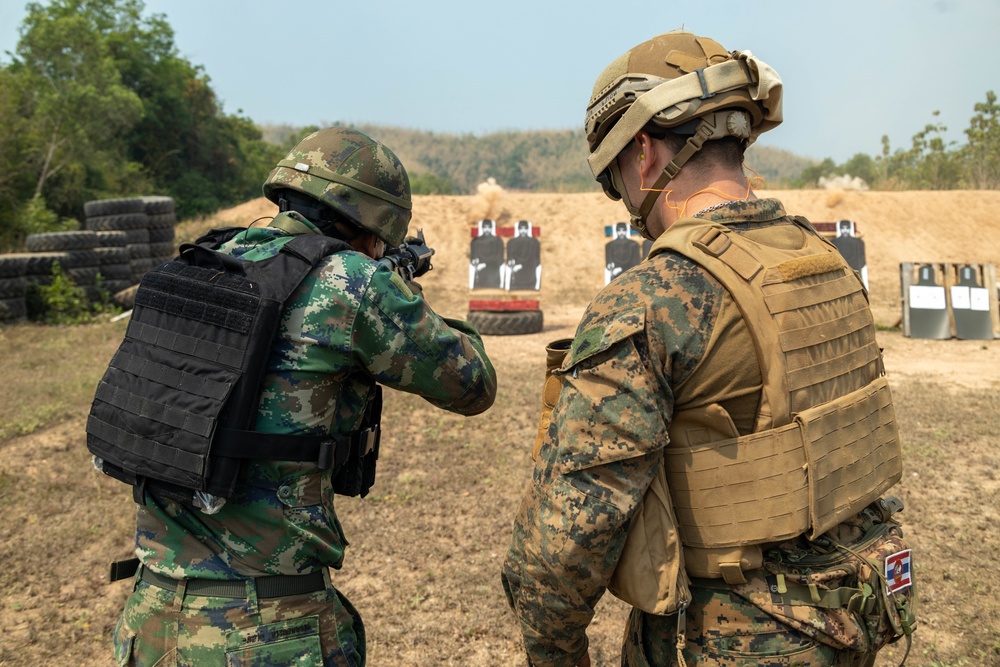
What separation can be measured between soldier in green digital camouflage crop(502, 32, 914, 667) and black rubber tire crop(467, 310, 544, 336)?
968cm

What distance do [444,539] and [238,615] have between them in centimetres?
275

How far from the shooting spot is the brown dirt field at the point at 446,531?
11.4 feet

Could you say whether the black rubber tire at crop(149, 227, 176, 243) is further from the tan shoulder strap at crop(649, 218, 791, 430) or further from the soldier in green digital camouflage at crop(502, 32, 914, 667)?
the tan shoulder strap at crop(649, 218, 791, 430)

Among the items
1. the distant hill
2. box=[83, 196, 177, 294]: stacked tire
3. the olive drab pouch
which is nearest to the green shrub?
box=[83, 196, 177, 294]: stacked tire

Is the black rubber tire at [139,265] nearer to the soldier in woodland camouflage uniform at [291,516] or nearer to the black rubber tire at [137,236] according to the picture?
the black rubber tire at [137,236]

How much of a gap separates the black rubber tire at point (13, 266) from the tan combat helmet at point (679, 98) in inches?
433

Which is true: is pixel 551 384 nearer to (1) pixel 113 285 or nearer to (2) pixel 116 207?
(1) pixel 113 285

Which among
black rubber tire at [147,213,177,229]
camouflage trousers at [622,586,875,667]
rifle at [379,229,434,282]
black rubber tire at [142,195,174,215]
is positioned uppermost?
black rubber tire at [142,195,174,215]

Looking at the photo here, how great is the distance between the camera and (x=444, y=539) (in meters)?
4.51

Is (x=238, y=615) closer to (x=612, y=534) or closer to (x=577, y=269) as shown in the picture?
(x=612, y=534)

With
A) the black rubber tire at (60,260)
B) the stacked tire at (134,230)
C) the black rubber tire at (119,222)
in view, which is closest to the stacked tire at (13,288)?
the black rubber tire at (60,260)

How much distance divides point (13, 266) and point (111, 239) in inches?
73.2

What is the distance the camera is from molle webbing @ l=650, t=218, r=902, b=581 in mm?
1562

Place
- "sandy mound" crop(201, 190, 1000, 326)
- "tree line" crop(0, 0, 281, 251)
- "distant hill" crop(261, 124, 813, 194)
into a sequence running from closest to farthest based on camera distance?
"tree line" crop(0, 0, 281, 251), "sandy mound" crop(201, 190, 1000, 326), "distant hill" crop(261, 124, 813, 194)
